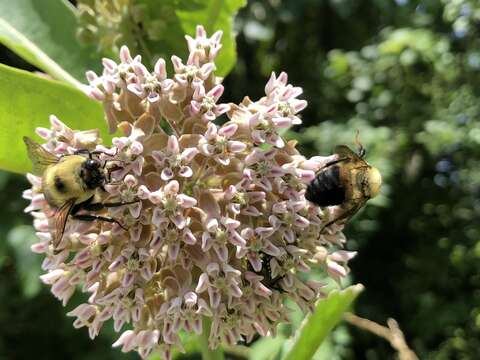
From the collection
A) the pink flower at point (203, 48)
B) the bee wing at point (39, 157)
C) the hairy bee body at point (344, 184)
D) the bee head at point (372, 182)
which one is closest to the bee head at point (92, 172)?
the bee wing at point (39, 157)

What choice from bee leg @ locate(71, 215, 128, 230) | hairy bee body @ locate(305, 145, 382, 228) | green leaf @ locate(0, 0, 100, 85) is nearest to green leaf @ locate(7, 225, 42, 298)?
green leaf @ locate(0, 0, 100, 85)

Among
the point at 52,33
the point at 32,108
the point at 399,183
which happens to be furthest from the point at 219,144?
the point at 399,183

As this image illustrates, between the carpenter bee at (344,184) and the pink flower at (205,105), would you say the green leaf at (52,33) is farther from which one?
the carpenter bee at (344,184)

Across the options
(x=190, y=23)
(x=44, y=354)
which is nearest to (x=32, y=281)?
(x=44, y=354)

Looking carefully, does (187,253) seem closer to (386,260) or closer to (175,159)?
(175,159)

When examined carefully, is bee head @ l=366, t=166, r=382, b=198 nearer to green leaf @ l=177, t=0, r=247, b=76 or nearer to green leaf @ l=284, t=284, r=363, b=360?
green leaf @ l=284, t=284, r=363, b=360
